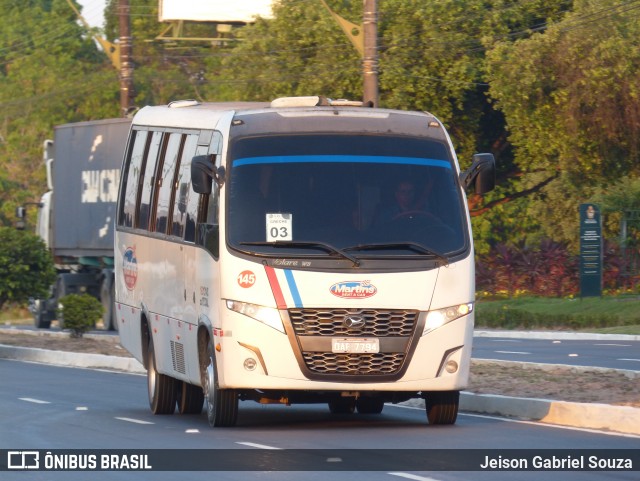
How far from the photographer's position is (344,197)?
1450 centimetres

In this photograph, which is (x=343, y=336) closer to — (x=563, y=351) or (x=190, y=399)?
(x=190, y=399)

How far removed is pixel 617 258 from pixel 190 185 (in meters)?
27.3

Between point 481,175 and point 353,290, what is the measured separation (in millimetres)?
1837

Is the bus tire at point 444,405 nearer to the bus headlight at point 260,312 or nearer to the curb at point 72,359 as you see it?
the bus headlight at point 260,312

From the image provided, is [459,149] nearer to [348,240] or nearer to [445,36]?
[445,36]

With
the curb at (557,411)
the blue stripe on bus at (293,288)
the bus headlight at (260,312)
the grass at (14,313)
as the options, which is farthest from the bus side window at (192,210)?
the grass at (14,313)

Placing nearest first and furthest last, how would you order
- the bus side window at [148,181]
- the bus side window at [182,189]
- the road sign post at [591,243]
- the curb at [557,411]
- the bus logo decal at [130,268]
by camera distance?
the curb at [557,411] < the bus side window at [182,189] < the bus side window at [148,181] < the bus logo decal at [130,268] < the road sign post at [591,243]

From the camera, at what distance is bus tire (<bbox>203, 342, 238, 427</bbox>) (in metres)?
14.4

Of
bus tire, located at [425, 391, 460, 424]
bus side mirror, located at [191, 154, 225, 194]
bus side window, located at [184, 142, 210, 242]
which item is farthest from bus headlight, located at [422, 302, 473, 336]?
bus side window, located at [184, 142, 210, 242]

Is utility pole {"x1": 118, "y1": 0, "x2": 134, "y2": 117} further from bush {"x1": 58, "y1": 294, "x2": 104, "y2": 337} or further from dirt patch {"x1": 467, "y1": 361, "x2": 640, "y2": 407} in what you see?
dirt patch {"x1": 467, "y1": 361, "x2": 640, "y2": 407}

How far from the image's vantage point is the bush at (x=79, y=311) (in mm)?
31031

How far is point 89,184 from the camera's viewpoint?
39.7m

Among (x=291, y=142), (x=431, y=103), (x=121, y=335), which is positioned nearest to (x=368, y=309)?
(x=291, y=142)

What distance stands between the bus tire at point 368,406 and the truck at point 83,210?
70.1 feet
